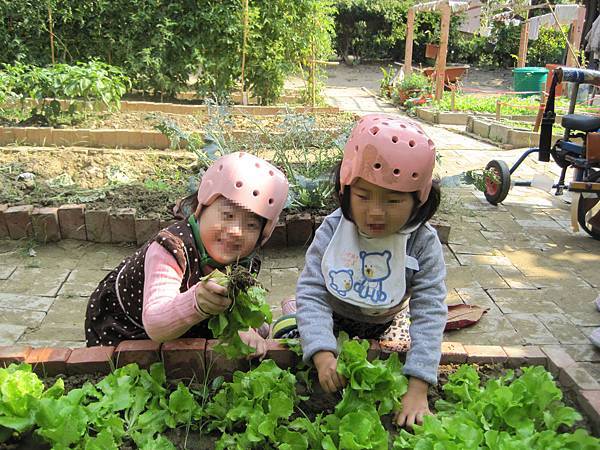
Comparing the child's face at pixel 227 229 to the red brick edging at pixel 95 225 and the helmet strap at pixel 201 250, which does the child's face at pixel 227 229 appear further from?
the red brick edging at pixel 95 225

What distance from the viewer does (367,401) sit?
1731mm

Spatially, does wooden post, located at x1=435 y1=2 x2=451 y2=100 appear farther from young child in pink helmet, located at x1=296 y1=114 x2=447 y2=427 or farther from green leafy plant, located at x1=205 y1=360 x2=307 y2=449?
green leafy plant, located at x1=205 y1=360 x2=307 y2=449

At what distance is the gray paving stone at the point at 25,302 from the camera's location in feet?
10.9

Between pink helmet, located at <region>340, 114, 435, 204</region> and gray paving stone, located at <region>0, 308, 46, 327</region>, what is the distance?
2.21 meters

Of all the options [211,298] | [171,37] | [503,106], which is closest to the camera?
[211,298]

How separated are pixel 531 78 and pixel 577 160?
32.7 ft

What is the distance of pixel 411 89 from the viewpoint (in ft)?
44.6

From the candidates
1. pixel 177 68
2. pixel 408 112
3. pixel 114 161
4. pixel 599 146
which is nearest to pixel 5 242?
pixel 114 161

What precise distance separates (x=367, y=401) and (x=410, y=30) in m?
14.4

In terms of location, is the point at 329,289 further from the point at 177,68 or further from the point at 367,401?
the point at 177,68

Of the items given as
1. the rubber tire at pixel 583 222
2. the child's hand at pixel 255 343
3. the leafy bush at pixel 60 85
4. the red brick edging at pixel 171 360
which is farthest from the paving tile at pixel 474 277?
the leafy bush at pixel 60 85

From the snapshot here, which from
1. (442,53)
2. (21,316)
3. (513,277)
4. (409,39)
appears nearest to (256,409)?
(21,316)

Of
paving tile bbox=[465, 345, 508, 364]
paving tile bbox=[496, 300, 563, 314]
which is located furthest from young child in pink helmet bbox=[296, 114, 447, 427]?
paving tile bbox=[496, 300, 563, 314]

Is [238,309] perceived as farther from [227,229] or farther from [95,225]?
[95,225]
